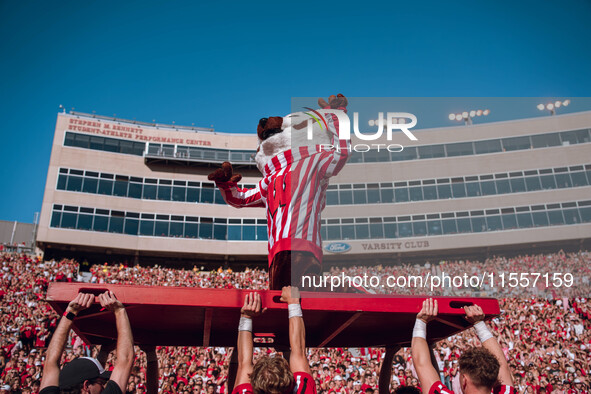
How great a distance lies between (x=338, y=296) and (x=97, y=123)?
3493 cm

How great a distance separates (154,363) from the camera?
4.66 m

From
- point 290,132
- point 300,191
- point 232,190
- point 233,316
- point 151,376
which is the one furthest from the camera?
point 232,190

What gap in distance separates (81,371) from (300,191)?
2.81 m

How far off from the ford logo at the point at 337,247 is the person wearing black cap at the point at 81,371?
67.6 inches

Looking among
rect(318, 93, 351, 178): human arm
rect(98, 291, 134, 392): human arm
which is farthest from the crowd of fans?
rect(98, 291, 134, 392): human arm

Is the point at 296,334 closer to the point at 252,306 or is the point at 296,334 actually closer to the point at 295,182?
the point at 252,306

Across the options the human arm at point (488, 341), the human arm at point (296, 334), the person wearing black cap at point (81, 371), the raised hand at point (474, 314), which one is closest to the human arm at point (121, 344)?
the person wearing black cap at point (81, 371)

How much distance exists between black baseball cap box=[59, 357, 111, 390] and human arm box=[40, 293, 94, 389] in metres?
0.06

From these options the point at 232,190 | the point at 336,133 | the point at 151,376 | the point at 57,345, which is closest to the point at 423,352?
the point at 57,345

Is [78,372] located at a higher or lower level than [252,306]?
lower

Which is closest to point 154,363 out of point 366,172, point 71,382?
point 71,382

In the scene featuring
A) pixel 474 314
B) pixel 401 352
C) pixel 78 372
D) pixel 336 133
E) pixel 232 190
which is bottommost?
pixel 78 372

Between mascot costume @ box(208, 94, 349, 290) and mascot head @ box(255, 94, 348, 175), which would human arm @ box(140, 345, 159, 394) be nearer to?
mascot costume @ box(208, 94, 349, 290)

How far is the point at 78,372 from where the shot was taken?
2869 millimetres
